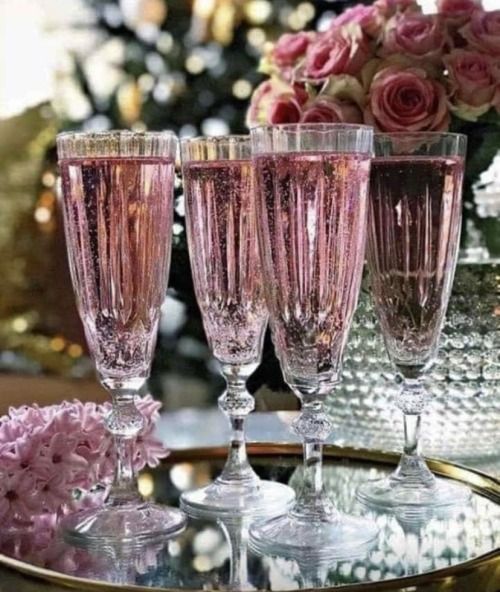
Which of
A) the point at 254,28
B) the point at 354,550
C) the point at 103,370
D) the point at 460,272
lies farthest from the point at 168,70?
the point at 354,550

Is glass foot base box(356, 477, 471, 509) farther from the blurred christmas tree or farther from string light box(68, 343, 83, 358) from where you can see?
string light box(68, 343, 83, 358)

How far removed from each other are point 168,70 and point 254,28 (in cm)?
22

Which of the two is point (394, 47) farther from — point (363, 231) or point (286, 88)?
point (363, 231)

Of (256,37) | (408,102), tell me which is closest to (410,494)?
(408,102)

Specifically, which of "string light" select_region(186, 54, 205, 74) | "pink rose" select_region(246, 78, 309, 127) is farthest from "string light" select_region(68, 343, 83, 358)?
"pink rose" select_region(246, 78, 309, 127)

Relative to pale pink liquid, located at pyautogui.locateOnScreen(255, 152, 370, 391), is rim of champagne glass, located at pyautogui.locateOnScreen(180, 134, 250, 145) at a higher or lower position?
higher

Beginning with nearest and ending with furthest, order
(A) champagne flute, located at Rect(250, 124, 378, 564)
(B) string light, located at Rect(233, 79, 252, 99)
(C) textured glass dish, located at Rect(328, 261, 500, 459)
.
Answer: (A) champagne flute, located at Rect(250, 124, 378, 564) < (C) textured glass dish, located at Rect(328, 261, 500, 459) < (B) string light, located at Rect(233, 79, 252, 99)

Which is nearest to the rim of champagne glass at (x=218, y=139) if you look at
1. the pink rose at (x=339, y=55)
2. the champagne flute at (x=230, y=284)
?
the champagne flute at (x=230, y=284)

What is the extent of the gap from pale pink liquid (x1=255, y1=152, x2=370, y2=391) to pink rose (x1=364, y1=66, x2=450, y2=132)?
332mm

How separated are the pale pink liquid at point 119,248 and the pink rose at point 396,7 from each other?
434mm

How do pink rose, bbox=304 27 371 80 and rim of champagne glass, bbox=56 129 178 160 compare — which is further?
pink rose, bbox=304 27 371 80


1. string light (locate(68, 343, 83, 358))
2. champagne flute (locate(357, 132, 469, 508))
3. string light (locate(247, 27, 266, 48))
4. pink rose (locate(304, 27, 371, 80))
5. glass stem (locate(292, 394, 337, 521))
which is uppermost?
pink rose (locate(304, 27, 371, 80))

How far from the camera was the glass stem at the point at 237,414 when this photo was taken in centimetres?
96

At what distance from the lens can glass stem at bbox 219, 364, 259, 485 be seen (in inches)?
37.6
